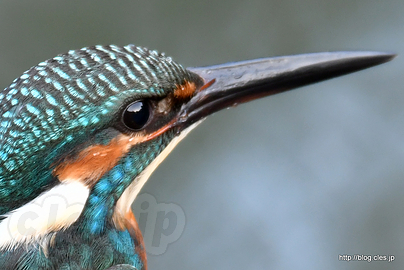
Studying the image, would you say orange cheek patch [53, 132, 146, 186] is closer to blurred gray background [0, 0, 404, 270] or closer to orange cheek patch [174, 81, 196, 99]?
orange cheek patch [174, 81, 196, 99]

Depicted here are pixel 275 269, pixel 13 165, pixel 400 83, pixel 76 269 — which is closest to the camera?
pixel 13 165

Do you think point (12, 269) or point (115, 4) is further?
point (115, 4)

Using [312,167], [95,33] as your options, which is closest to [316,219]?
[312,167]

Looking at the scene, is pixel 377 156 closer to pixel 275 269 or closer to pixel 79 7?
pixel 275 269

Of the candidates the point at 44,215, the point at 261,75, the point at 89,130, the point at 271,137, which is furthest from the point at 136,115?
the point at 271,137
